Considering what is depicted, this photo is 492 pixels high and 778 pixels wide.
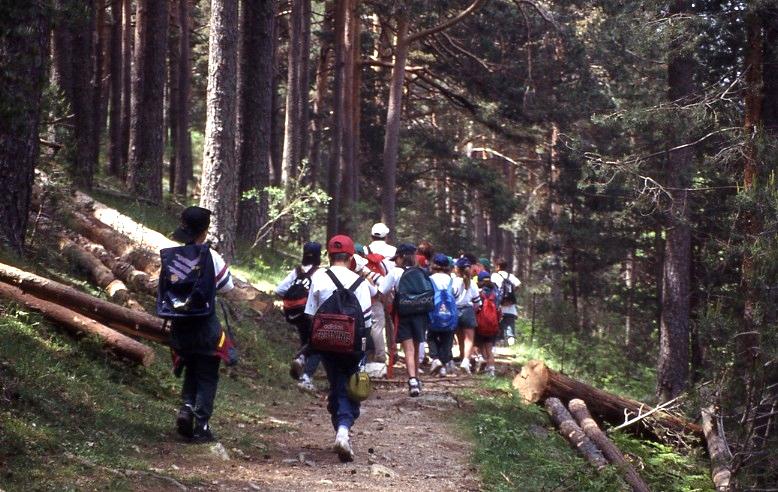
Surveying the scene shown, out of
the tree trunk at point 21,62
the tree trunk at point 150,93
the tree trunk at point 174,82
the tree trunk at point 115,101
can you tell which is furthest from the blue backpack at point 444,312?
the tree trunk at point 174,82

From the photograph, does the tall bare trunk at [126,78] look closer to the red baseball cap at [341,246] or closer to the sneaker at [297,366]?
the sneaker at [297,366]

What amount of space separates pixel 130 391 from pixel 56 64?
11.9 meters

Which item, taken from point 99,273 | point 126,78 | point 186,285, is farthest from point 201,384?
point 126,78

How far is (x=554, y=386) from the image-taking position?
13070 millimetres

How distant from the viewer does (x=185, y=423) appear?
808 cm

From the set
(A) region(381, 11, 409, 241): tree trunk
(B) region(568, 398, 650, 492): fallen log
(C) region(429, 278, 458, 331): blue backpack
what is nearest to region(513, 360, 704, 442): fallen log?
(B) region(568, 398, 650, 492): fallen log

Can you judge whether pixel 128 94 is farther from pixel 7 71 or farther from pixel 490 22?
pixel 7 71

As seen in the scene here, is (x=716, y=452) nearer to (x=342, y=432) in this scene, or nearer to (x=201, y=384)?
(x=342, y=432)

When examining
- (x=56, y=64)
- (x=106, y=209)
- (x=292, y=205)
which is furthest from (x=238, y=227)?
(x=106, y=209)

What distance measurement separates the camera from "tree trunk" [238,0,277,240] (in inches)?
769

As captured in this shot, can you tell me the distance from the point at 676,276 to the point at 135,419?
12.9 meters

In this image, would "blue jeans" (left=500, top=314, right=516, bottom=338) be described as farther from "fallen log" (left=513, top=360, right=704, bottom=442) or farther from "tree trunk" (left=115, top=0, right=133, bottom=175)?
"tree trunk" (left=115, top=0, right=133, bottom=175)

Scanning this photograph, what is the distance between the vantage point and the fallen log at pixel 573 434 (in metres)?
10.4

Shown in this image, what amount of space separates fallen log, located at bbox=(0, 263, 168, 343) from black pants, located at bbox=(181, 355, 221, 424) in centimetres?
99
